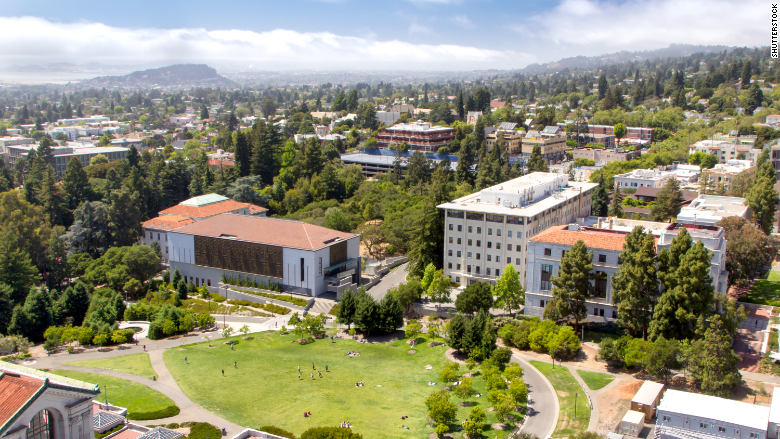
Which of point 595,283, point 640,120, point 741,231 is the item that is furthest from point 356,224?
point 640,120

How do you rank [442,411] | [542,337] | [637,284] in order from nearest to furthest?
[442,411] < [637,284] < [542,337]

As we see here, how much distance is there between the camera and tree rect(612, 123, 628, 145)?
143 metres

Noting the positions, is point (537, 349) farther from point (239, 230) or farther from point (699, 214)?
point (239, 230)

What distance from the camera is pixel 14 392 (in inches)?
1021

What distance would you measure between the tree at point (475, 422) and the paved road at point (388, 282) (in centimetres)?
2812

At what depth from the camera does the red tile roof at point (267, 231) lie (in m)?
68.7

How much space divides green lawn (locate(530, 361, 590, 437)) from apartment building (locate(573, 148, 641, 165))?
278ft

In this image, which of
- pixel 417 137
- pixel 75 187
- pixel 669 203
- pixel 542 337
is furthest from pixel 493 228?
pixel 417 137

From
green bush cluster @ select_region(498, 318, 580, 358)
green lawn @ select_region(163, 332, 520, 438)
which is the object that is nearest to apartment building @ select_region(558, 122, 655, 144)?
green bush cluster @ select_region(498, 318, 580, 358)

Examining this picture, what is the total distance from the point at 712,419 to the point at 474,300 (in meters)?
23.6

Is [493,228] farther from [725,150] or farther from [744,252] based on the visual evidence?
[725,150]

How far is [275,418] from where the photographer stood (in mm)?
41875

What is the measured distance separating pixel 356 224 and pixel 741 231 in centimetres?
4742

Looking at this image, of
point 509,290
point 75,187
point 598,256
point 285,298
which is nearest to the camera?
point 598,256
